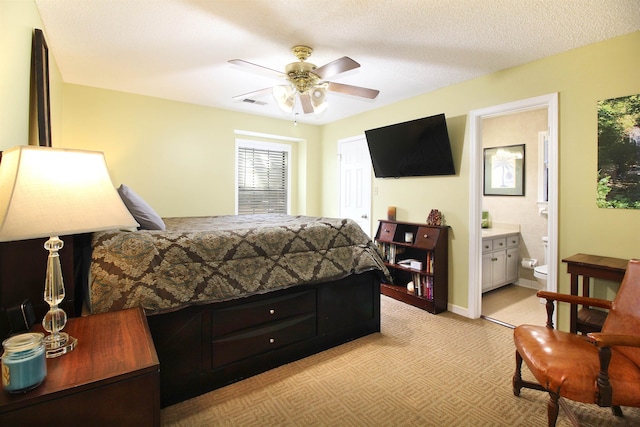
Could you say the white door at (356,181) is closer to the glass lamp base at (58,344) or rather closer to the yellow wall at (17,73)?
the yellow wall at (17,73)

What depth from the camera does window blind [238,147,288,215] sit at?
510cm

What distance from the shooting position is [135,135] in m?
3.89

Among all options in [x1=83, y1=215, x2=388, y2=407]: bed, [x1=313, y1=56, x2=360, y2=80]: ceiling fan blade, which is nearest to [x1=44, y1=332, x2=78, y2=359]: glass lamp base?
[x1=83, y1=215, x2=388, y2=407]: bed

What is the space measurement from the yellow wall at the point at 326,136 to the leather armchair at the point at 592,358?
2.82ft

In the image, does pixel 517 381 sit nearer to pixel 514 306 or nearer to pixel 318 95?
pixel 514 306

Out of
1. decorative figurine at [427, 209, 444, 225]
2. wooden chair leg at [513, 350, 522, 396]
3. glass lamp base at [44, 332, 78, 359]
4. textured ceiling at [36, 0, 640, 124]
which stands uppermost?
textured ceiling at [36, 0, 640, 124]

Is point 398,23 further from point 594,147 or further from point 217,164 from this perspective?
point 217,164

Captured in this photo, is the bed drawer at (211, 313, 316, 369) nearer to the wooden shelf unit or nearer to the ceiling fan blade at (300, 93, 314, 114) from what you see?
the wooden shelf unit

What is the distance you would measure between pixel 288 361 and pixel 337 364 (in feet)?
1.27

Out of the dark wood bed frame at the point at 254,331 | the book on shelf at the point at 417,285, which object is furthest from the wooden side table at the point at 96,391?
the book on shelf at the point at 417,285

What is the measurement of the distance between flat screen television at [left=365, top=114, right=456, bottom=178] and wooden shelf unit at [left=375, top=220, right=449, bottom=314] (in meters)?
0.68

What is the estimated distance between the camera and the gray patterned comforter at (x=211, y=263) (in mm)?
1771

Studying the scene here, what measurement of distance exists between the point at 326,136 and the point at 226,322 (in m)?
3.96

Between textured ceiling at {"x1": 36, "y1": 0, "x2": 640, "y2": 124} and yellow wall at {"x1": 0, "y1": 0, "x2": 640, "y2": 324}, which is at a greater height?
textured ceiling at {"x1": 36, "y1": 0, "x2": 640, "y2": 124}
